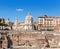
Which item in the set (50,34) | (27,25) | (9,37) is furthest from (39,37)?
(27,25)

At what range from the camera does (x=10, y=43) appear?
3053 cm

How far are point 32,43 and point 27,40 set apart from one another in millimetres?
1776

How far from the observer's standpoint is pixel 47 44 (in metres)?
30.4

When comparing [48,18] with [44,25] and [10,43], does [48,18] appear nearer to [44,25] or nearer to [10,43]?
[44,25]

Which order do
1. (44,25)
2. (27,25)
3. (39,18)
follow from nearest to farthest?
(27,25), (44,25), (39,18)

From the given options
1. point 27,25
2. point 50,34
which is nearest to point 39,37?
point 50,34

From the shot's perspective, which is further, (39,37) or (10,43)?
(39,37)

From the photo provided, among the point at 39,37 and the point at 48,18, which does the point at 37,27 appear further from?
the point at 39,37

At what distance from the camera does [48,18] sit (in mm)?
73000

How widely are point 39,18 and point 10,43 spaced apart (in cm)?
4438

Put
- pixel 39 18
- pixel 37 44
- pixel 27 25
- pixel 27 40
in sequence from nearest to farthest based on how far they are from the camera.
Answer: pixel 37 44 < pixel 27 40 < pixel 27 25 < pixel 39 18

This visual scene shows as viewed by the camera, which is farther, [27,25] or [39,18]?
[39,18]

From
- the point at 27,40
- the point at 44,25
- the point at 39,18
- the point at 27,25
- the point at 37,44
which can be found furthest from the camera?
the point at 39,18

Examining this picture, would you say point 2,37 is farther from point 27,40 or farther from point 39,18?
point 39,18
